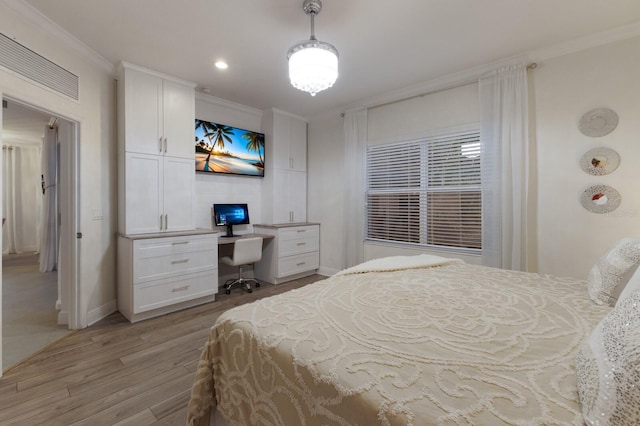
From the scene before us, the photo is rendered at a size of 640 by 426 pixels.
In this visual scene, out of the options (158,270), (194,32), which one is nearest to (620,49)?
(194,32)

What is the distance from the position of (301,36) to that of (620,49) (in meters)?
2.81

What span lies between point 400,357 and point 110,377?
7.00 ft

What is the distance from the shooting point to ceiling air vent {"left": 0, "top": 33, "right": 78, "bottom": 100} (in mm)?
1951

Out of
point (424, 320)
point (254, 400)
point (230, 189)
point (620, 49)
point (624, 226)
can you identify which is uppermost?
point (620, 49)

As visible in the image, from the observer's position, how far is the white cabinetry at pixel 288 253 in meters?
4.09

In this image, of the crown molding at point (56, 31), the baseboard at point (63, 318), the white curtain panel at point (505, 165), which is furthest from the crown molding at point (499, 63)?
the baseboard at point (63, 318)

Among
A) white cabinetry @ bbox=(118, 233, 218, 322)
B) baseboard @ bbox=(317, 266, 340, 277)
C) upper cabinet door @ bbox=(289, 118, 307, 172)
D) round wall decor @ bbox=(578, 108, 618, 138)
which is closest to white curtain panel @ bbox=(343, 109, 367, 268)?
baseboard @ bbox=(317, 266, 340, 277)

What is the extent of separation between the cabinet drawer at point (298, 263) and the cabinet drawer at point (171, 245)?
43.5 inches

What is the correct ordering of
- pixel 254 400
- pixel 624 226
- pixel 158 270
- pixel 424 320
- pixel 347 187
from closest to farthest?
1. pixel 254 400
2. pixel 424 320
3. pixel 624 226
4. pixel 158 270
5. pixel 347 187

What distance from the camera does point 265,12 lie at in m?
2.15

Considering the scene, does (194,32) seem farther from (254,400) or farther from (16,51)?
(254,400)

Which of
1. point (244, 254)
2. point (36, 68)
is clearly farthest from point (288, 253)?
point (36, 68)

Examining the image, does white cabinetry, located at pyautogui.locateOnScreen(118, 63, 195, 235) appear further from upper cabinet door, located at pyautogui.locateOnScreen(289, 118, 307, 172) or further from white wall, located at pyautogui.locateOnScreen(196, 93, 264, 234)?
upper cabinet door, located at pyautogui.locateOnScreen(289, 118, 307, 172)

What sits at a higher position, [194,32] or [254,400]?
[194,32]
